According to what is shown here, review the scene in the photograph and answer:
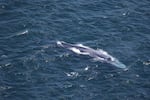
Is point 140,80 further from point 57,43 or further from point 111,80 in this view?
point 57,43

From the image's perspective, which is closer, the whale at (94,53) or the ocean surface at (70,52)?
the ocean surface at (70,52)

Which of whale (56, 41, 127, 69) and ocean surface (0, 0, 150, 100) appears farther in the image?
whale (56, 41, 127, 69)

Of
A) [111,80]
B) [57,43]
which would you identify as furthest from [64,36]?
[111,80]

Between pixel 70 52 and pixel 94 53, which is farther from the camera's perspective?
pixel 70 52
